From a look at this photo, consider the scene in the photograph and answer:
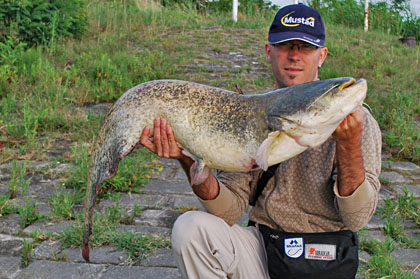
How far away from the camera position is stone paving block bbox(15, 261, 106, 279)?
9.28ft

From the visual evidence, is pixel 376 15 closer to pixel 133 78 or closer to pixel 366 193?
pixel 133 78

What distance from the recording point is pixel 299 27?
2.53 metres

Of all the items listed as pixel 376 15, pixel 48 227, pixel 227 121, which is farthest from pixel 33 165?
pixel 376 15

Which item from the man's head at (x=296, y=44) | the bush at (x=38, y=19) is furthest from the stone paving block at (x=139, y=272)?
the bush at (x=38, y=19)

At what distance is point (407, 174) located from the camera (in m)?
4.99

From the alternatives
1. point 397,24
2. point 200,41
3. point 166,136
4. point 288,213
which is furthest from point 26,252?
point 397,24

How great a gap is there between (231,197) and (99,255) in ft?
3.92

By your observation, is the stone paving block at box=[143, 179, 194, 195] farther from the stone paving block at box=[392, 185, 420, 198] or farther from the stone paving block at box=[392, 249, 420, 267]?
the stone paving block at box=[392, 185, 420, 198]

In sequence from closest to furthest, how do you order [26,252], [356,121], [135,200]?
[356,121] → [26,252] → [135,200]

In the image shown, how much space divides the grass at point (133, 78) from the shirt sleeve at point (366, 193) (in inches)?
34.9

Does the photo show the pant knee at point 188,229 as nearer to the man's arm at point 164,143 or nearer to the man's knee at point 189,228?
the man's knee at point 189,228

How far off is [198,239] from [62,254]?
125cm

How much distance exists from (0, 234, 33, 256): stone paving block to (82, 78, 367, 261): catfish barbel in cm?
125

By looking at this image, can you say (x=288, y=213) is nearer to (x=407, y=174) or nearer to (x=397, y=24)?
(x=407, y=174)
